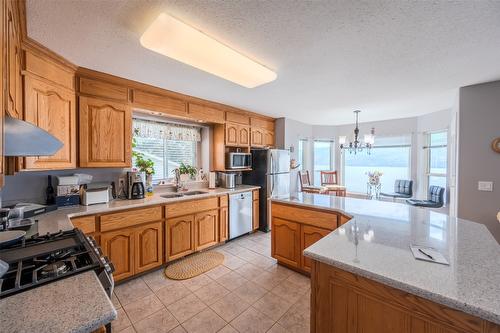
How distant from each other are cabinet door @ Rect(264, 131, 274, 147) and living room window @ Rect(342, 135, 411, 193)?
8.02 ft

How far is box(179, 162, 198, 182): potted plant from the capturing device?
3477 mm

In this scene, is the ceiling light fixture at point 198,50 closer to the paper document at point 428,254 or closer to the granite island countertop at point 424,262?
the granite island countertop at point 424,262

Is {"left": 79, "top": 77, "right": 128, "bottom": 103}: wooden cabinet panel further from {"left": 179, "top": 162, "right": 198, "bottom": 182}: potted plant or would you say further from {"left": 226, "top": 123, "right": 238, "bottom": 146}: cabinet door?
{"left": 226, "top": 123, "right": 238, "bottom": 146}: cabinet door

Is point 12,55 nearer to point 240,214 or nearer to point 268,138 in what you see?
point 240,214

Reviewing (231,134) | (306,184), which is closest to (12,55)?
(231,134)

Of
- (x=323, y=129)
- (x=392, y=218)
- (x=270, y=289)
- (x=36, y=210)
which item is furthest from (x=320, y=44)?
(x=323, y=129)

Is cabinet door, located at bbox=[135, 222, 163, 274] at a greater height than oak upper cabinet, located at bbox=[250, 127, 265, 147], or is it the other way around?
oak upper cabinet, located at bbox=[250, 127, 265, 147]

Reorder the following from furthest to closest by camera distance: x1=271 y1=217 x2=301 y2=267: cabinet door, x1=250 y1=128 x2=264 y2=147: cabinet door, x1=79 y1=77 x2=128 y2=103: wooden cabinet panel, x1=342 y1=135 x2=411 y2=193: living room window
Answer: x1=342 y1=135 x2=411 y2=193: living room window < x1=250 y1=128 x2=264 y2=147: cabinet door < x1=271 y1=217 x2=301 y2=267: cabinet door < x1=79 y1=77 x2=128 y2=103: wooden cabinet panel

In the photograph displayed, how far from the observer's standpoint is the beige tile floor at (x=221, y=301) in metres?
1.77

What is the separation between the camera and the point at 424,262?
1033 millimetres

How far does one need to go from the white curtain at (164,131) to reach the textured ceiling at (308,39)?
31.3 inches

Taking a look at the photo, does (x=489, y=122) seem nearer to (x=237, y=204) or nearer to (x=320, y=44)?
(x=320, y=44)

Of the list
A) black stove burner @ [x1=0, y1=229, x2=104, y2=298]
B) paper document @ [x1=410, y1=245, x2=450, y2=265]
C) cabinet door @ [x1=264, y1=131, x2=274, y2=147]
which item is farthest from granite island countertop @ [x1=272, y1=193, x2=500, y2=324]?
cabinet door @ [x1=264, y1=131, x2=274, y2=147]

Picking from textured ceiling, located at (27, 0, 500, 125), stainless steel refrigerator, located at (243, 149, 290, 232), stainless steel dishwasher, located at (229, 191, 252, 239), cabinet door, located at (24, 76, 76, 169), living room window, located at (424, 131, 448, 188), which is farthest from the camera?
living room window, located at (424, 131, 448, 188)
